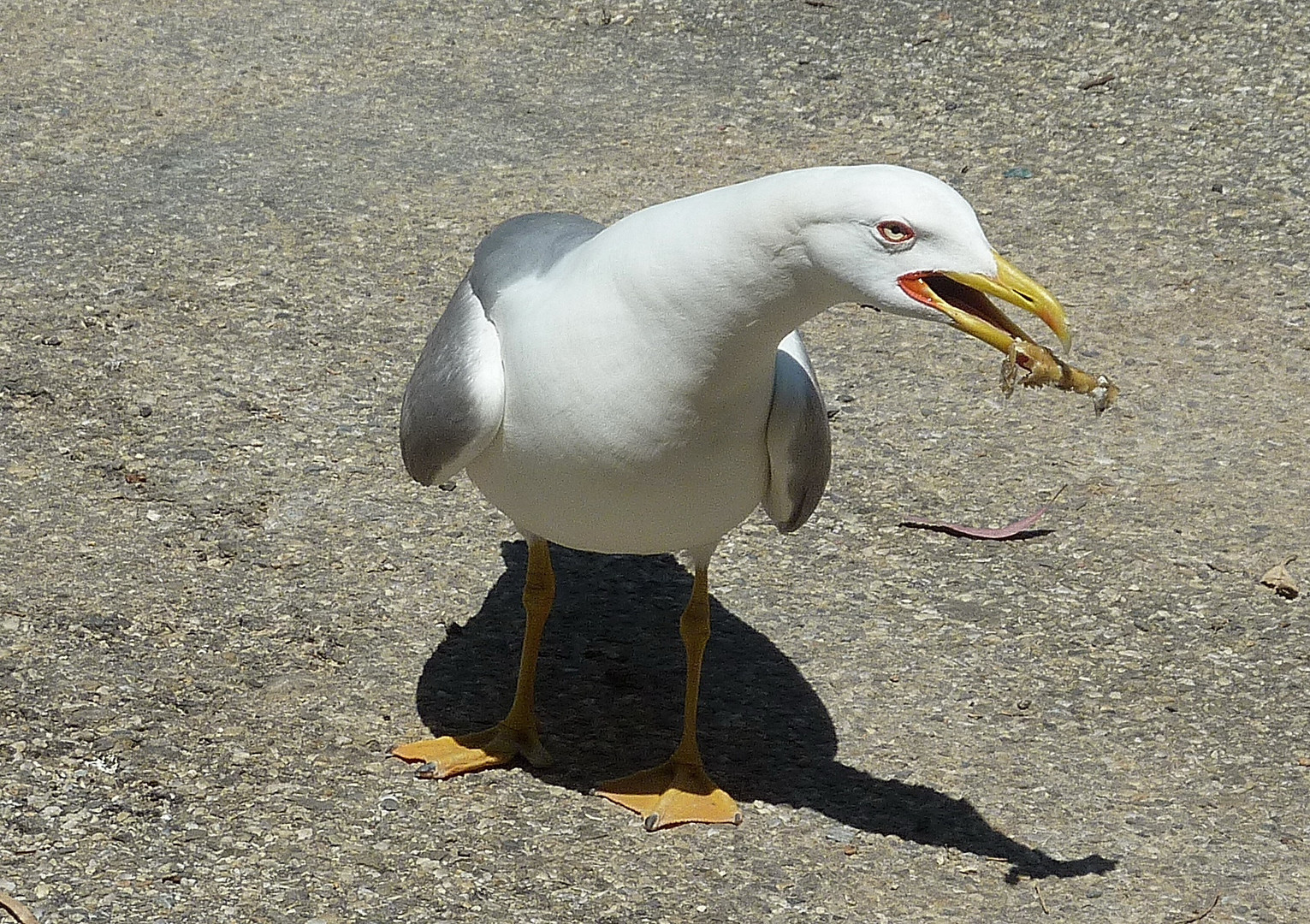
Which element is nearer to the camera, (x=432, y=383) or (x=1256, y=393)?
(x=432, y=383)

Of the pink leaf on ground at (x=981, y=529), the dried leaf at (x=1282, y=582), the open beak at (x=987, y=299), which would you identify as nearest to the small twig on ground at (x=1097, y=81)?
the pink leaf on ground at (x=981, y=529)

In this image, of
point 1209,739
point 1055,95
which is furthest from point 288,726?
point 1055,95

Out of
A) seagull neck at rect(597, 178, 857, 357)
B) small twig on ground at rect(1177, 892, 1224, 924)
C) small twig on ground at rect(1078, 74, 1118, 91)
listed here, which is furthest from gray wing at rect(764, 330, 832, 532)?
small twig on ground at rect(1078, 74, 1118, 91)

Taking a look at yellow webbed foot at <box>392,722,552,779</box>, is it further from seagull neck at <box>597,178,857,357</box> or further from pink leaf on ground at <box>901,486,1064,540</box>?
pink leaf on ground at <box>901,486,1064,540</box>

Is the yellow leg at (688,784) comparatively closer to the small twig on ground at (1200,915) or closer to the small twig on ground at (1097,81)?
the small twig on ground at (1200,915)

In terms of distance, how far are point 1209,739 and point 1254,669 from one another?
1.27 ft

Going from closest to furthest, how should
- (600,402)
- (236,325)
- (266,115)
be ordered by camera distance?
1. (600,402)
2. (236,325)
3. (266,115)

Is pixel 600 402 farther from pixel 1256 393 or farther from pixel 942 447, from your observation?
pixel 1256 393

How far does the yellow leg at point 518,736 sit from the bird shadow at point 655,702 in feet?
0.30

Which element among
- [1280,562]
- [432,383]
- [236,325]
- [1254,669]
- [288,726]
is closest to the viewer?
[432,383]

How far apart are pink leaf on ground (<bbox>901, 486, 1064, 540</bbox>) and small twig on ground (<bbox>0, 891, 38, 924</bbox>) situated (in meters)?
2.91

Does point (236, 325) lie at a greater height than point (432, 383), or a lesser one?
lesser

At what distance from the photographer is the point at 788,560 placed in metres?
5.16

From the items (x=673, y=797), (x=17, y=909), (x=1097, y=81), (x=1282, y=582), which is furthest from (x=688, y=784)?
(x=1097, y=81)
